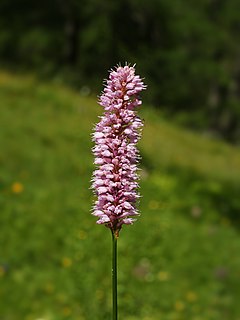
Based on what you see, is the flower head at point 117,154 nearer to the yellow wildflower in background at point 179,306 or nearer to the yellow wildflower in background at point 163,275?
the yellow wildflower in background at point 179,306

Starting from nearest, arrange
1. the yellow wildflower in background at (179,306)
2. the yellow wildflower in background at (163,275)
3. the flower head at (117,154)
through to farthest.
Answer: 1. the flower head at (117,154)
2. the yellow wildflower in background at (179,306)
3. the yellow wildflower in background at (163,275)

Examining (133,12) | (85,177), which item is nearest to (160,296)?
(85,177)

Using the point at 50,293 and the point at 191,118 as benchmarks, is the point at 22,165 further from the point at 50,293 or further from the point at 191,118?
the point at 191,118

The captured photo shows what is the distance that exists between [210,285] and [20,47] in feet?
68.9

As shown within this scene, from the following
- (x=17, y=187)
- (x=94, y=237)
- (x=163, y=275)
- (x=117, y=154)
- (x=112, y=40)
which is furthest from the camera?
(x=112, y=40)

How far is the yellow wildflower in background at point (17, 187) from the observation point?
41.3ft

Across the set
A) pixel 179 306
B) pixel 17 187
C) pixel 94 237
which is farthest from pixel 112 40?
pixel 179 306

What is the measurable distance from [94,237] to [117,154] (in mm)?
8484

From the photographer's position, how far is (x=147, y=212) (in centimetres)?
1269

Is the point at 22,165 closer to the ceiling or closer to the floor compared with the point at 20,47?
closer to the floor

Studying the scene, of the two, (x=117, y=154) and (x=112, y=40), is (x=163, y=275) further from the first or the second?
(x=112, y=40)

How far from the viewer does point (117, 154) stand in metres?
1.86

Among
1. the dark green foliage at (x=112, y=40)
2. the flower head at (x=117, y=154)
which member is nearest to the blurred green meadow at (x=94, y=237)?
the flower head at (x=117, y=154)

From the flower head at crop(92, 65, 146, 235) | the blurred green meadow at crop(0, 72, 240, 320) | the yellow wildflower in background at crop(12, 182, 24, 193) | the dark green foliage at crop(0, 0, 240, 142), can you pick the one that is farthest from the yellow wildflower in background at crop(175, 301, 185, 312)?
the dark green foliage at crop(0, 0, 240, 142)
